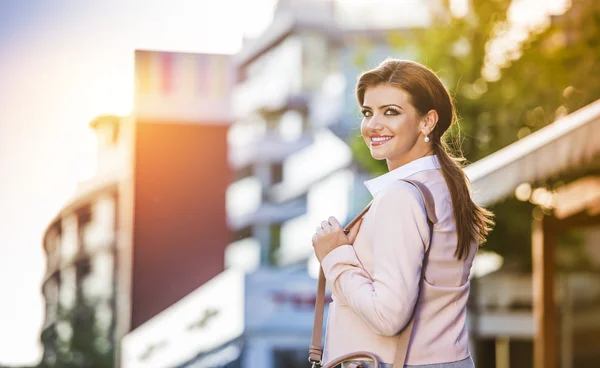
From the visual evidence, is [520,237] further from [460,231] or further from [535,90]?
[460,231]

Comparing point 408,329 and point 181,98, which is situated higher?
point 181,98

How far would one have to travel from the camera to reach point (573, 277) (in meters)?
10.9

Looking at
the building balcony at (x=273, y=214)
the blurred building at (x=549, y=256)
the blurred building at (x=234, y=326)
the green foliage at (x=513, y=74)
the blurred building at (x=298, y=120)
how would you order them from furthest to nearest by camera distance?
1. the building balcony at (x=273, y=214)
2. the green foliage at (x=513, y=74)
3. the blurred building at (x=298, y=120)
4. the blurred building at (x=234, y=326)
5. the blurred building at (x=549, y=256)

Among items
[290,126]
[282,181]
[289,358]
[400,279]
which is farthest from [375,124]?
[282,181]

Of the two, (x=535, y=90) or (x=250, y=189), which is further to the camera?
(x=250, y=189)

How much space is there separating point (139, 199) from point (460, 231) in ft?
15.5

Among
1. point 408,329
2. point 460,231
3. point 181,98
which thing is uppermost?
point 181,98

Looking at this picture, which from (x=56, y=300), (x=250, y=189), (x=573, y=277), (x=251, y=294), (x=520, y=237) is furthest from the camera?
(x=573, y=277)

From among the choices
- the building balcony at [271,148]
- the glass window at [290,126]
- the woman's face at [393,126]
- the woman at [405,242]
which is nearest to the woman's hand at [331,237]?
the woman at [405,242]

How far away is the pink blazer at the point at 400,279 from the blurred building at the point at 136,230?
4473 millimetres

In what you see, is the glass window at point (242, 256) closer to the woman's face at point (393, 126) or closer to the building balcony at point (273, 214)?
the building balcony at point (273, 214)

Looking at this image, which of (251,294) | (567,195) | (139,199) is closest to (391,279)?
→ (139,199)

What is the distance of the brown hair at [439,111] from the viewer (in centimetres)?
170

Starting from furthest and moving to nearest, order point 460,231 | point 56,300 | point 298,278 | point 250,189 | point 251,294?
point 250,189 < point 298,278 < point 251,294 < point 56,300 < point 460,231
